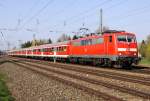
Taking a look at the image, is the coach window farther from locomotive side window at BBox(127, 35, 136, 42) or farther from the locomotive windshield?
locomotive side window at BBox(127, 35, 136, 42)

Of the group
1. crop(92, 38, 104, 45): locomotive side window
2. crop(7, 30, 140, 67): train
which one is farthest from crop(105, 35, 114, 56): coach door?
crop(92, 38, 104, 45): locomotive side window

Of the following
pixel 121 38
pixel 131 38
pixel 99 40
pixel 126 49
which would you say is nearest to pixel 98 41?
pixel 99 40

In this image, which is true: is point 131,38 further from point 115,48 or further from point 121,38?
point 115,48

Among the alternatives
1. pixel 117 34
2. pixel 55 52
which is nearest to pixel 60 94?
pixel 117 34

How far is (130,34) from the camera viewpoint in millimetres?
28859

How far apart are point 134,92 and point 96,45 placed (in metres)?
18.1

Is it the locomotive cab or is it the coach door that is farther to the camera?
the coach door

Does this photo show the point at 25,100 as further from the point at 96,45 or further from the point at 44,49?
the point at 44,49

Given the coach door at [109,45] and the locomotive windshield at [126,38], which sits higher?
the locomotive windshield at [126,38]

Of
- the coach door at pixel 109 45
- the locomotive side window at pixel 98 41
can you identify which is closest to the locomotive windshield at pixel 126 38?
the coach door at pixel 109 45

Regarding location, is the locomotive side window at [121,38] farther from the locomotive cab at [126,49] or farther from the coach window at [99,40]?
the coach window at [99,40]

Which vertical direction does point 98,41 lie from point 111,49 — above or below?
above

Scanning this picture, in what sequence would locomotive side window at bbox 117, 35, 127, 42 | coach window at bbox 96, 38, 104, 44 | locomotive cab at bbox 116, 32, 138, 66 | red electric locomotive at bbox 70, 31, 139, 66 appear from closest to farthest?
locomotive cab at bbox 116, 32, 138, 66, red electric locomotive at bbox 70, 31, 139, 66, locomotive side window at bbox 117, 35, 127, 42, coach window at bbox 96, 38, 104, 44

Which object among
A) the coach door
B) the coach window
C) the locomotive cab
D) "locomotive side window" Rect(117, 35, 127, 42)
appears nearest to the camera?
the locomotive cab
